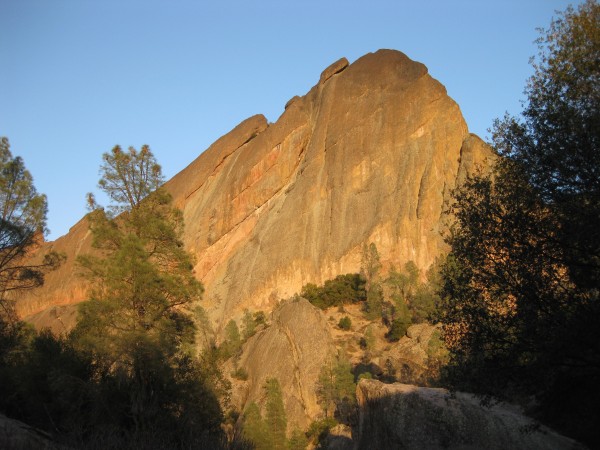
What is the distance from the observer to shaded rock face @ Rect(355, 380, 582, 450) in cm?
1584

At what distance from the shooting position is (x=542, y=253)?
11383 mm

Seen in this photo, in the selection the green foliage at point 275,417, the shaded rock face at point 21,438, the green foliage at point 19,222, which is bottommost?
the green foliage at point 275,417

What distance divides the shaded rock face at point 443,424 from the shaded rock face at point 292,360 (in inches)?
626

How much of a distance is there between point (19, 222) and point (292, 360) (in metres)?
18.9

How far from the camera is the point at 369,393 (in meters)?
19.5

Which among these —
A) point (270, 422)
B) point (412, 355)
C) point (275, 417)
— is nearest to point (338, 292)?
point (412, 355)

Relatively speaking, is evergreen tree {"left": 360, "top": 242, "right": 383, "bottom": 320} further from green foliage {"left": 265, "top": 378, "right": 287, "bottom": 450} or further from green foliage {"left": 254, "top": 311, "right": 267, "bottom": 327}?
green foliage {"left": 265, "top": 378, "right": 287, "bottom": 450}

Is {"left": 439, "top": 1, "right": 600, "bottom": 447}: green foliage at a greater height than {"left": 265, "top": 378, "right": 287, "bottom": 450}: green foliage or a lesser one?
greater

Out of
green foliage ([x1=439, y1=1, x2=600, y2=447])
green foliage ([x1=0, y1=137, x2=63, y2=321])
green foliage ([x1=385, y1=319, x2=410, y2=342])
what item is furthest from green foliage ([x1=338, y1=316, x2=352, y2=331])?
green foliage ([x1=439, y1=1, x2=600, y2=447])

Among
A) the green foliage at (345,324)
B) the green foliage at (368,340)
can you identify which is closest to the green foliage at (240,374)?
Answer: the green foliage at (368,340)

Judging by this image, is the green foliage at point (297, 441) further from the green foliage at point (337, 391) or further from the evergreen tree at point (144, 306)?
the evergreen tree at point (144, 306)

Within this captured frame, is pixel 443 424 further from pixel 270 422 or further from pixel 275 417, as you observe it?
pixel 275 417

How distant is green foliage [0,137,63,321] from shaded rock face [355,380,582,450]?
1344 cm

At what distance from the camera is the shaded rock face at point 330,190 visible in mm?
59688
